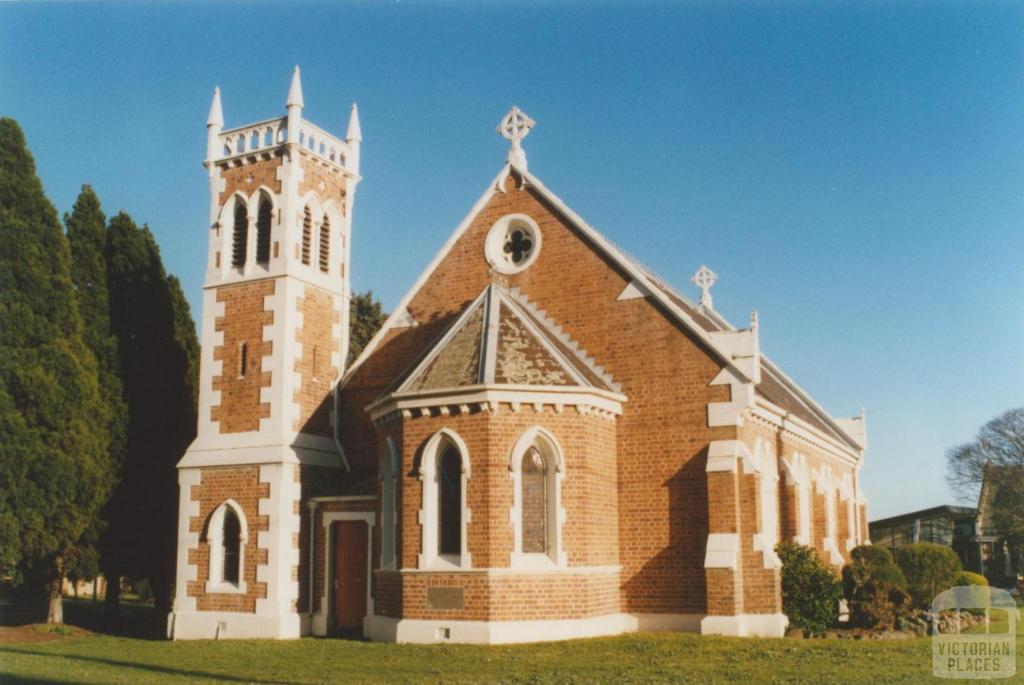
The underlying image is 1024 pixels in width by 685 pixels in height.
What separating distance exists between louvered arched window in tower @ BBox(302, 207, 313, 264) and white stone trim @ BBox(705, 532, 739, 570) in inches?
496

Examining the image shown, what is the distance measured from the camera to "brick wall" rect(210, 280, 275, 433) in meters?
24.3

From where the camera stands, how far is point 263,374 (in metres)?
24.3

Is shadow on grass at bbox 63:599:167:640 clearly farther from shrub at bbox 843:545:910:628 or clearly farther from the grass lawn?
shrub at bbox 843:545:910:628

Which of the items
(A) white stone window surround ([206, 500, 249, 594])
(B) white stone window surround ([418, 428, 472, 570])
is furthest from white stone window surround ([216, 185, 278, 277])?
(B) white stone window surround ([418, 428, 472, 570])

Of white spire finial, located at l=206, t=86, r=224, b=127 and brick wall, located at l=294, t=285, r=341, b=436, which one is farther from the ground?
white spire finial, located at l=206, t=86, r=224, b=127

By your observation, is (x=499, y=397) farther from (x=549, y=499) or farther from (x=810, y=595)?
(x=810, y=595)

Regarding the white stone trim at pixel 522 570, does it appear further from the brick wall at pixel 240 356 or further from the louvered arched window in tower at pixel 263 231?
the louvered arched window in tower at pixel 263 231

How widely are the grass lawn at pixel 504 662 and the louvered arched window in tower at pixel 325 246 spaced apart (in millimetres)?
10092

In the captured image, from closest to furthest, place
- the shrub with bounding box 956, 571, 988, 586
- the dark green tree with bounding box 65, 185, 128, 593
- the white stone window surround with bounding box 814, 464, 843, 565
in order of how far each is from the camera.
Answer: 1. the dark green tree with bounding box 65, 185, 128, 593
2. the shrub with bounding box 956, 571, 988, 586
3. the white stone window surround with bounding box 814, 464, 843, 565

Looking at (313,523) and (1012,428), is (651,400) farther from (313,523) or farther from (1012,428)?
(1012,428)

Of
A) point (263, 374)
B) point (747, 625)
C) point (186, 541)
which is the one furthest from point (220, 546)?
point (747, 625)

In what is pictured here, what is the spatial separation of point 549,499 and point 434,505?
2376 mm

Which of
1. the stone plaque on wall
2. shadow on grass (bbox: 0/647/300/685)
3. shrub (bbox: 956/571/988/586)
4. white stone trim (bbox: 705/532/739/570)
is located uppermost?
white stone trim (bbox: 705/532/739/570)

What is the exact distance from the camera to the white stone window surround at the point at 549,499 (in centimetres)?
1967
